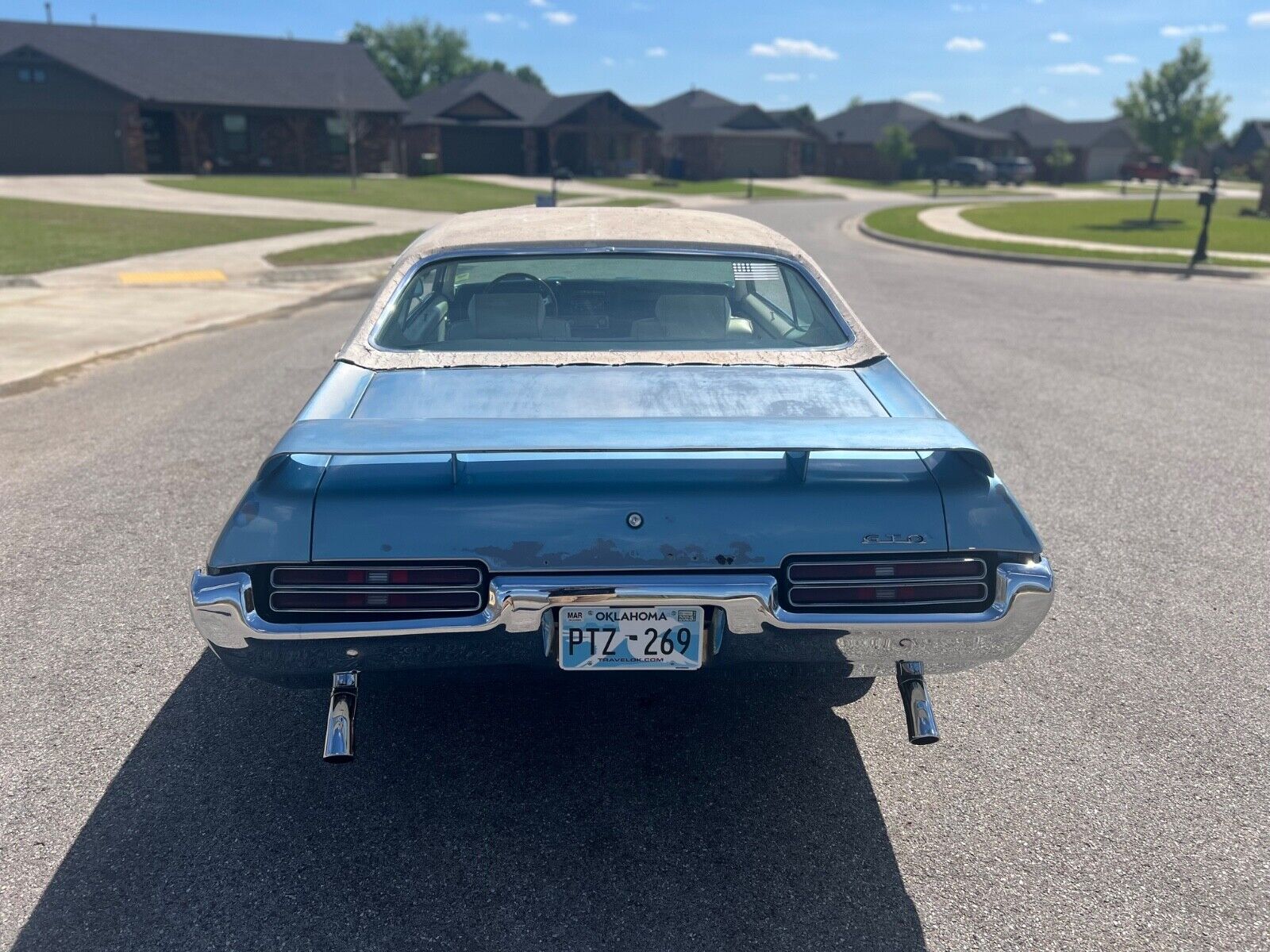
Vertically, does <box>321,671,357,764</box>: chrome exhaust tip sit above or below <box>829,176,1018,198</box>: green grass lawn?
below

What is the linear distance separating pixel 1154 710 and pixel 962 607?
54.5 inches

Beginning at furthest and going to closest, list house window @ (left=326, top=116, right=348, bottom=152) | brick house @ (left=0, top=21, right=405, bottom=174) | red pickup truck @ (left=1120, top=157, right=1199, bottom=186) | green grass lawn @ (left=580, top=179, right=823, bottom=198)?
red pickup truck @ (left=1120, top=157, right=1199, bottom=186), house window @ (left=326, top=116, right=348, bottom=152), green grass lawn @ (left=580, top=179, right=823, bottom=198), brick house @ (left=0, top=21, right=405, bottom=174)

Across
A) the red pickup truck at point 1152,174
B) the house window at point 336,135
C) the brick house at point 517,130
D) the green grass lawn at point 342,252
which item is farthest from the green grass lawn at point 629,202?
the red pickup truck at point 1152,174

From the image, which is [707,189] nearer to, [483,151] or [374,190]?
[483,151]

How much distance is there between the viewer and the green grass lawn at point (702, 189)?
4497cm

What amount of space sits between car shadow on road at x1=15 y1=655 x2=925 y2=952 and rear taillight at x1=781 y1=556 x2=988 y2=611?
38 centimetres

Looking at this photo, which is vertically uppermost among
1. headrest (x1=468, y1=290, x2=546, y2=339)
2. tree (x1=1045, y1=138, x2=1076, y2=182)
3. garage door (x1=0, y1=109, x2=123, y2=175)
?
tree (x1=1045, y1=138, x2=1076, y2=182)

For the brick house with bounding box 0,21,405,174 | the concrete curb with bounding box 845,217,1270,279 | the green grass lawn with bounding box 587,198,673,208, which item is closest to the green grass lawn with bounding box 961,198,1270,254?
the concrete curb with bounding box 845,217,1270,279

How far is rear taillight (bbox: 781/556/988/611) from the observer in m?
2.67

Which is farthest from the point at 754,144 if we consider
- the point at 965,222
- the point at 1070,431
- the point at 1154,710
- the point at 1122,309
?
the point at 1154,710

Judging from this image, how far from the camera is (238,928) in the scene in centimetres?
253

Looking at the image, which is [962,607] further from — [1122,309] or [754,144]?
[754,144]

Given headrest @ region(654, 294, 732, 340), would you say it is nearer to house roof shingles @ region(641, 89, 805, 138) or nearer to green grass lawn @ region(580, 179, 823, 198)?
green grass lawn @ region(580, 179, 823, 198)

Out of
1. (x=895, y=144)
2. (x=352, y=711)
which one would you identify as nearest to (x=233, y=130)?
(x=895, y=144)
